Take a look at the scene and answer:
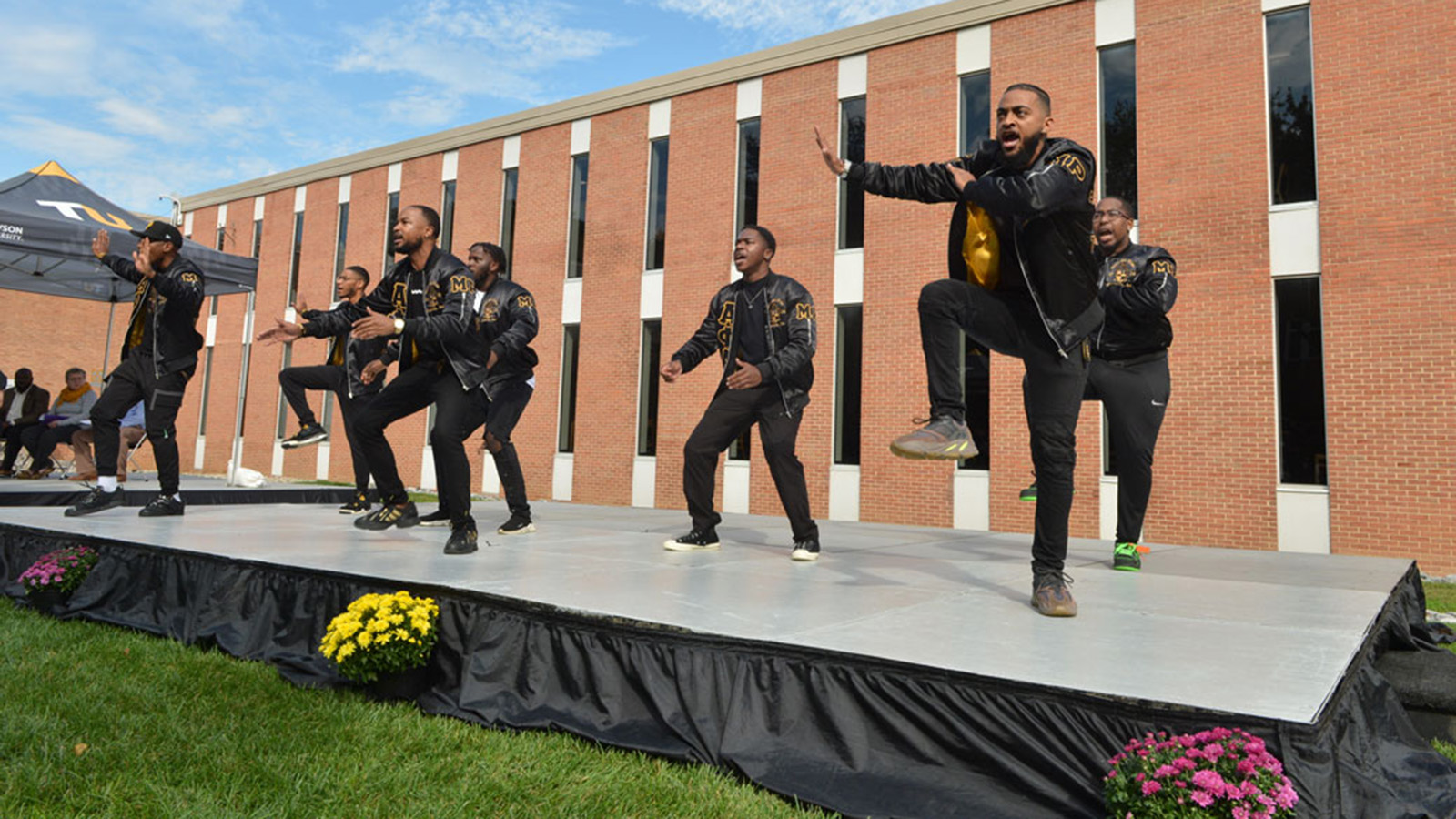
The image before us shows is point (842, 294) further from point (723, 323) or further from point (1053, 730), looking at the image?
point (1053, 730)

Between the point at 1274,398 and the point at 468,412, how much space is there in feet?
31.5

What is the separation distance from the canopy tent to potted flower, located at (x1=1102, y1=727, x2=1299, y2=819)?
10630 mm

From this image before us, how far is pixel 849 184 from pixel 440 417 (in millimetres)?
9764

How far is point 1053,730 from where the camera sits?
2008mm

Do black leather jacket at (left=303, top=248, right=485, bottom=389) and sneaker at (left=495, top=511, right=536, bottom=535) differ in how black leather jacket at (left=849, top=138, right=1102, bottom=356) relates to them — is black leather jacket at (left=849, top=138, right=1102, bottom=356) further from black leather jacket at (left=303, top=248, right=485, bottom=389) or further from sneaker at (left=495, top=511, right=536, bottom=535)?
sneaker at (left=495, top=511, right=536, bottom=535)

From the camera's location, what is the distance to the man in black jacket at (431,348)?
4617mm

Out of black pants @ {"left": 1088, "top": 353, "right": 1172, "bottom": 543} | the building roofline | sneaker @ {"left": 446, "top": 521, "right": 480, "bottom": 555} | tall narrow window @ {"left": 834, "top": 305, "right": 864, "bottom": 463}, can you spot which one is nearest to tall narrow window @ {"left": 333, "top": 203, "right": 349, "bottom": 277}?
the building roofline

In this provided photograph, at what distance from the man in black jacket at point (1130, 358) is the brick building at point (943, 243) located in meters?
6.31

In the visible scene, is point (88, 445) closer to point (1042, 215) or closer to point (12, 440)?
point (12, 440)

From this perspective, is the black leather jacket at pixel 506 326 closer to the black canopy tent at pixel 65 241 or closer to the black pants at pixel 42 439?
the black canopy tent at pixel 65 241

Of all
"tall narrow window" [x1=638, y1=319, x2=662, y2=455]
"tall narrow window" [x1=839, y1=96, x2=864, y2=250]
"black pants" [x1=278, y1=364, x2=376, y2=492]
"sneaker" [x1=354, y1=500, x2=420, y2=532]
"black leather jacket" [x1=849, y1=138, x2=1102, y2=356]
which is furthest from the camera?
"tall narrow window" [x1=638, y1=319, x2=662, y2=455]

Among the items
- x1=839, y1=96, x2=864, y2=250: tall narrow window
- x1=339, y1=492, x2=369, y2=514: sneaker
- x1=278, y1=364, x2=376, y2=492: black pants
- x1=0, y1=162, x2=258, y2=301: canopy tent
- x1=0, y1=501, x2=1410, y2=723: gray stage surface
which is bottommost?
x1=0, y1=501, x2=1410, y2=723: gray stage surface

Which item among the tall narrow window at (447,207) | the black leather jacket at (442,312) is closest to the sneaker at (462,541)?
the black leather jacket at (442,312)

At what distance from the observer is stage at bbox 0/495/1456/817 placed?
199 cm
